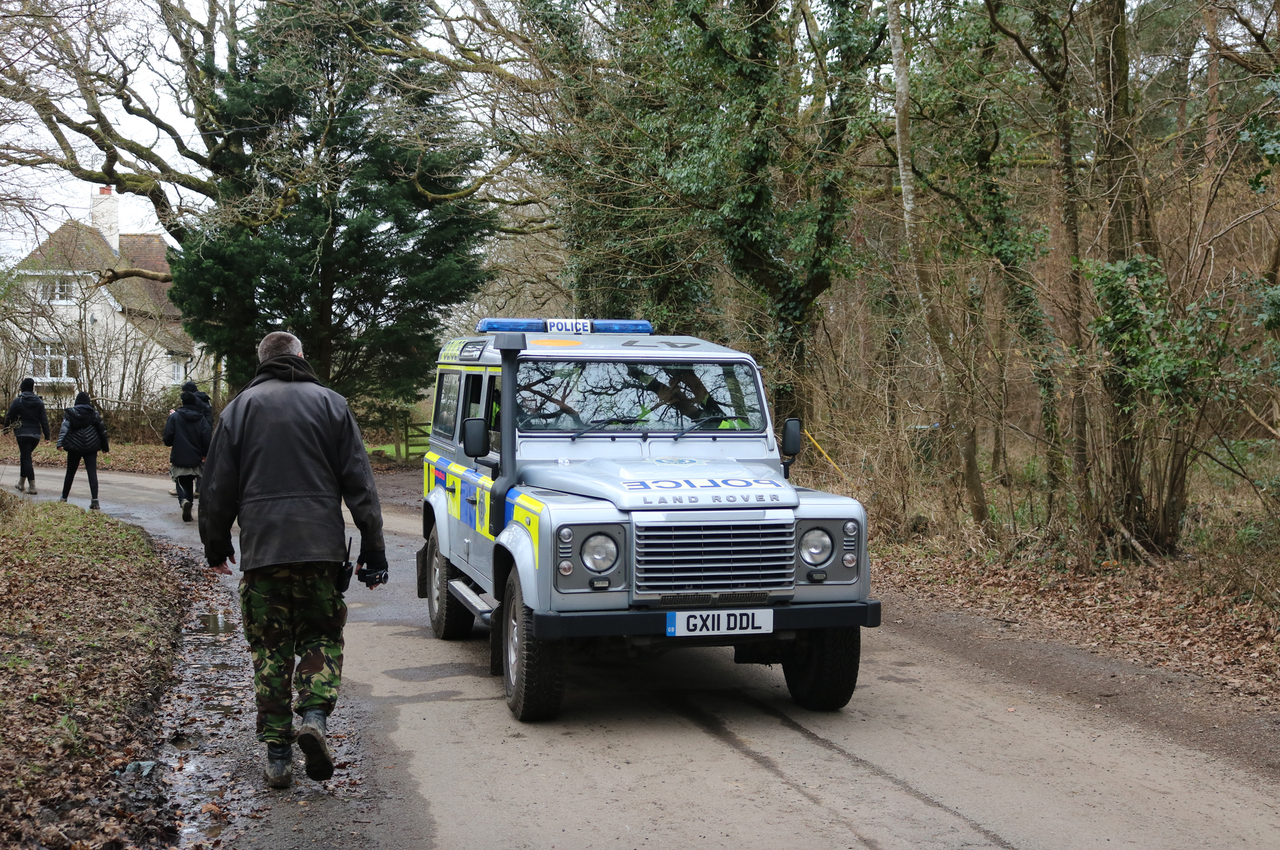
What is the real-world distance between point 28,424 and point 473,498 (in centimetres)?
1433

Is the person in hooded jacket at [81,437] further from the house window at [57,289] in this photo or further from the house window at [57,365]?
the house window at [57,365]

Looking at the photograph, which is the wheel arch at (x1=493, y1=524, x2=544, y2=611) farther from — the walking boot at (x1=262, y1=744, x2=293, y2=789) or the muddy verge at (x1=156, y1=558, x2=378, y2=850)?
the walking boot at (x1=262, y1=744, x2=293, y2=789)

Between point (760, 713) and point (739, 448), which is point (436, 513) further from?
point (760, 713)

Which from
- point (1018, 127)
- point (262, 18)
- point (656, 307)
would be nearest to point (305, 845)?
point (1018, 127)

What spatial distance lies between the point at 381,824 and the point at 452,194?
72.2ft

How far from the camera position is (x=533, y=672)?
20.2 ft

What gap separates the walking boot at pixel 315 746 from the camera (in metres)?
5.04

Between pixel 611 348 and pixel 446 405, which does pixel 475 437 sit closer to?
pixel 611 348

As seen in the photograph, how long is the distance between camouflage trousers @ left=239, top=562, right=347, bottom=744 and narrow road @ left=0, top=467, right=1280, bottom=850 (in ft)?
1.79

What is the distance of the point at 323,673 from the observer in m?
5.35

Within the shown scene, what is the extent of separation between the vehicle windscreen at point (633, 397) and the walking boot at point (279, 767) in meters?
2.78

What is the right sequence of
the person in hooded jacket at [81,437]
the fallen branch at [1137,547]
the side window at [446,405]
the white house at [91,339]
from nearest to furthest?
1. the side window at [446,405]
2. the fallen branch at [1137,547]
3. the person in hooded jacket at [81,437]
4. the white house at [91,339]

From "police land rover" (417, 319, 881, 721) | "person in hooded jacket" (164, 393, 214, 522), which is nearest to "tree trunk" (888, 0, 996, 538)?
"police land rover" (417, 319, 881, 721)

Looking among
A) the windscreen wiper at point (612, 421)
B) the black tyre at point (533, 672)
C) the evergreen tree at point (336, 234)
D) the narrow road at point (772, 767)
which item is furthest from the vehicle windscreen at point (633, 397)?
the evergreen tree at point (336, 234)
